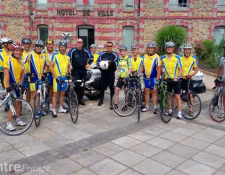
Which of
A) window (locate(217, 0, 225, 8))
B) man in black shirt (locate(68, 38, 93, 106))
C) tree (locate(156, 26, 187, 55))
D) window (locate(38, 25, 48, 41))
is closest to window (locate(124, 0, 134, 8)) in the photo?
tree (locate(156, 26, 187, 55))

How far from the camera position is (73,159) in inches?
149

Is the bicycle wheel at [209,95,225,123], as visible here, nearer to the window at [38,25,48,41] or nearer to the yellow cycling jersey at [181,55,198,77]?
the yellow cycling jersey at [181,55,198,77]

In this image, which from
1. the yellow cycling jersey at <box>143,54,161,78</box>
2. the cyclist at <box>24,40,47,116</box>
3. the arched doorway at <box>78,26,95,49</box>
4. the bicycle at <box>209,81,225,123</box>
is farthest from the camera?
the arched doorway at <box>78,26,95,49</box>

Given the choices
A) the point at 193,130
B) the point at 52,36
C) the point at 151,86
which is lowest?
the point at 193,130

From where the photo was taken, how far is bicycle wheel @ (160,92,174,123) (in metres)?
5.72

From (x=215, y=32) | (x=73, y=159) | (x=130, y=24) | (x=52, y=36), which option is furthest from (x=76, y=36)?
(x=73, y=159)

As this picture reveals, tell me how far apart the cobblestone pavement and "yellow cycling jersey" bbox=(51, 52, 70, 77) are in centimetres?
124

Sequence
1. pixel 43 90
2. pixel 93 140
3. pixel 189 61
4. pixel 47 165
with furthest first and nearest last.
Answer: pixel 189 61
pixel 43 90
pixel 93 140
pixel 47 165

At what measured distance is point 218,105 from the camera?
6.03 m

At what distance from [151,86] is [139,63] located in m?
0.79

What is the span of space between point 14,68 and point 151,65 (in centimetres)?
356

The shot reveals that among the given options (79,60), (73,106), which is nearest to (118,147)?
(73,106)

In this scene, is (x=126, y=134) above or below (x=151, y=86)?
below

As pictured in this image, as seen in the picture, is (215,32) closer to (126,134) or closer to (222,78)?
(222,78)
